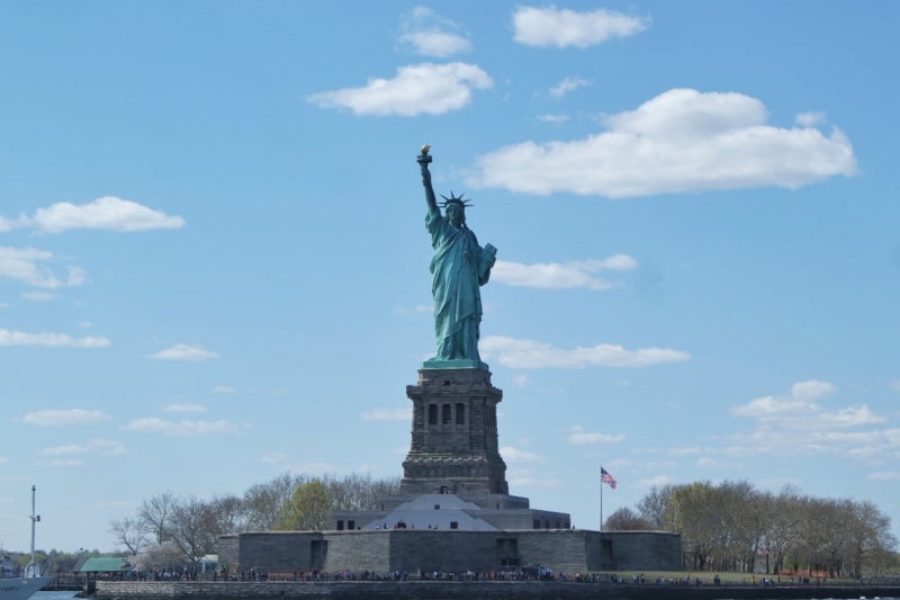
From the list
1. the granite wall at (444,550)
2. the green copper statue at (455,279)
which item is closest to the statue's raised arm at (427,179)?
the green copper statue at (455,279)

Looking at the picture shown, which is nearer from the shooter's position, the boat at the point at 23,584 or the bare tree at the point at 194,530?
the boat at the point at 23,584

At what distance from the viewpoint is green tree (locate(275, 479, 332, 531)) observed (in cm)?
11719

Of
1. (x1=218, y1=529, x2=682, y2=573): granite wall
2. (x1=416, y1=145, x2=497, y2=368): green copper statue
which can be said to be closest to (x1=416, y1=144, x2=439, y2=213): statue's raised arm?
(x1=416, y1=145, x2=497, y2=368): green copper statue

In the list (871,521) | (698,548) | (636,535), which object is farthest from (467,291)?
(871,521)

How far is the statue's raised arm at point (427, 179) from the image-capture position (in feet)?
324

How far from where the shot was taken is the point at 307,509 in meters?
119

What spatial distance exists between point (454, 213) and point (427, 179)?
2.72m

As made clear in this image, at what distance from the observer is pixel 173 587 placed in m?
88.9

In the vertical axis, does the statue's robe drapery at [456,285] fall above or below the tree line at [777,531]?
A: above

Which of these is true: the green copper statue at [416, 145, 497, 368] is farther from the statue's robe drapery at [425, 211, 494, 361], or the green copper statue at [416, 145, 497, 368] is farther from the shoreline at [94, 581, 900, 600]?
the shoreline at [94, 581, 900, 600]

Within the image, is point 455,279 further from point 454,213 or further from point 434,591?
point 434,591

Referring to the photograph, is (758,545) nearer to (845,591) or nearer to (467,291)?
(845,591)

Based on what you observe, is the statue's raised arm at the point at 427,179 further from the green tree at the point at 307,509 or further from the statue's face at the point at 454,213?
the green tree at the point at 307,509

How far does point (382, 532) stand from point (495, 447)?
520 inches
